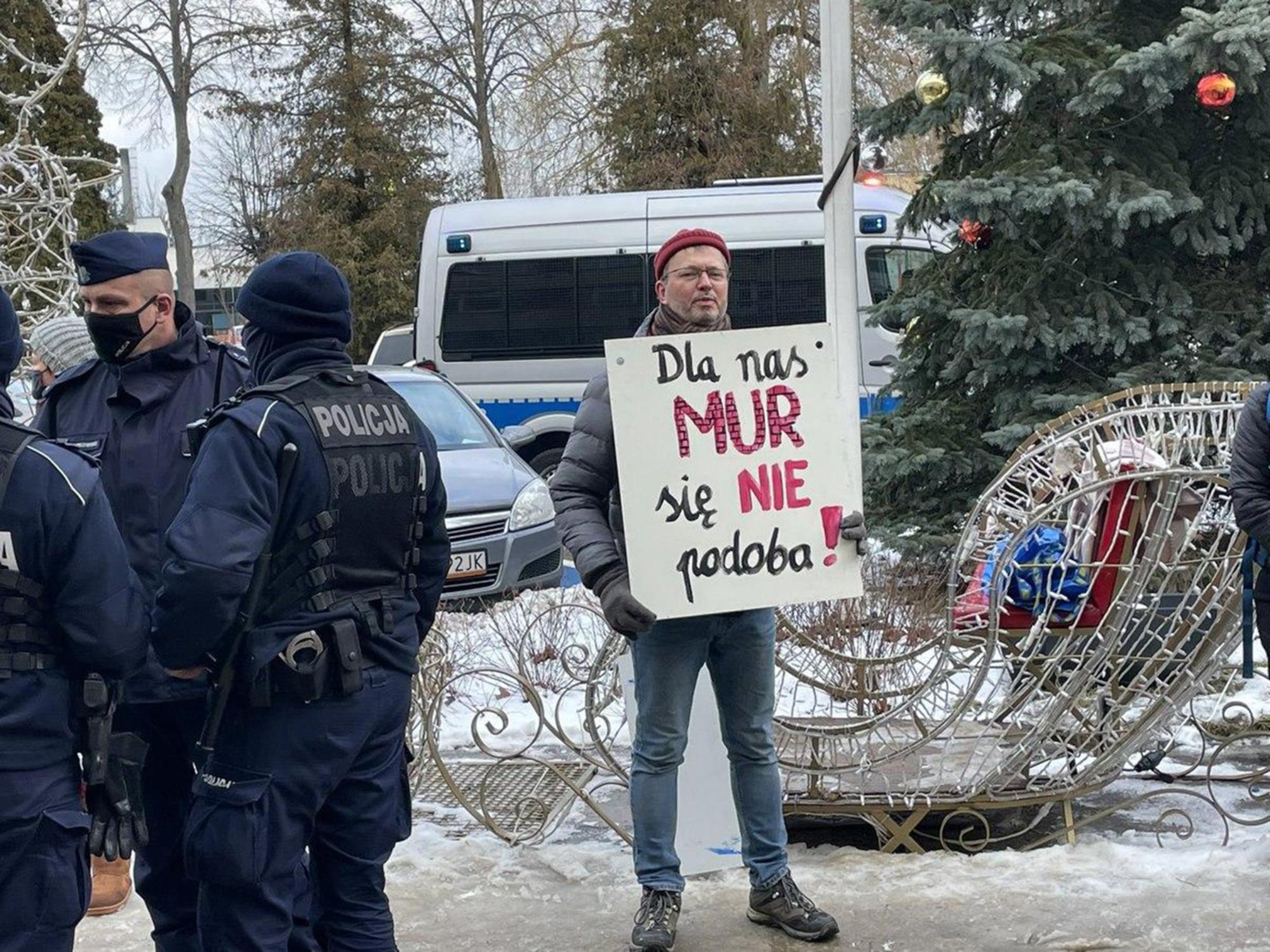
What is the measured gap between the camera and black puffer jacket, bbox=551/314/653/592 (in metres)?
3.81

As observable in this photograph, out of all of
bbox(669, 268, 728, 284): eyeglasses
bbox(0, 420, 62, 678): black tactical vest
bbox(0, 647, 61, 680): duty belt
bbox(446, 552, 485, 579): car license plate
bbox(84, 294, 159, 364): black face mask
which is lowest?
bbox(446, 552, 485, 579): car license plate

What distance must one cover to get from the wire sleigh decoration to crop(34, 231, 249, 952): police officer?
134 centimetres

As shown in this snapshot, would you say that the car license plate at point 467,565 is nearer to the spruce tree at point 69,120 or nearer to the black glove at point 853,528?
the black glove at point 853,528

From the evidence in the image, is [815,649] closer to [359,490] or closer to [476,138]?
[359,490]

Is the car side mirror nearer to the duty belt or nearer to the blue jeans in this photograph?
the blue jeans

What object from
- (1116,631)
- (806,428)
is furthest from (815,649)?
(806,428)

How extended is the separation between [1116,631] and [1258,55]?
13.7ft

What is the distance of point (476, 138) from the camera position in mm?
30656

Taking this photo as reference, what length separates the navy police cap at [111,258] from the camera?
3424 millimetres

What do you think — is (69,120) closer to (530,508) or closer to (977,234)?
(530,508)

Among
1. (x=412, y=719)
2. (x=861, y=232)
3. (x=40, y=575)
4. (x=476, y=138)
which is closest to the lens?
(x=40, y=575)

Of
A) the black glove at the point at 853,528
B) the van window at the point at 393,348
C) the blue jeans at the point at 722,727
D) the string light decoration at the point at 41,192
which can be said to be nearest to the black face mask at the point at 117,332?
the blue jeans at the point at 722,727

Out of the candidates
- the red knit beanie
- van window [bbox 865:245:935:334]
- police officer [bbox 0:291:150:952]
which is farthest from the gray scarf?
van window [bbox 865:245:935:334]

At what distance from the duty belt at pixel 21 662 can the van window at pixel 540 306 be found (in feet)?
34.0
